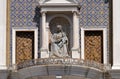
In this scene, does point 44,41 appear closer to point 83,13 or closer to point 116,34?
point 83,13

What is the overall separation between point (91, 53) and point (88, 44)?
363 mm

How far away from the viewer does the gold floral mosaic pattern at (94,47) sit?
21.2m

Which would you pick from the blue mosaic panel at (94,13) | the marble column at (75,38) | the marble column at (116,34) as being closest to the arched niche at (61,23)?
the marble column at (75,38)

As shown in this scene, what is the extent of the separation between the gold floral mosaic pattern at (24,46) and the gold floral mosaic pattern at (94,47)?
82.1 inches

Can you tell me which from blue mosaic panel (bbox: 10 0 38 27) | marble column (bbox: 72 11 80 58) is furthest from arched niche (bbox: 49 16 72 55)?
blue mosaic panel (bbox: 10 0 38 27)

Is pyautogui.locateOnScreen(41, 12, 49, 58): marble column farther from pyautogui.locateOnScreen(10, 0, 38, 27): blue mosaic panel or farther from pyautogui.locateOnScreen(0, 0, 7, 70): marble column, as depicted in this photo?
pyautogui.locateOnScreen(0, 0, 7, 70): marble column

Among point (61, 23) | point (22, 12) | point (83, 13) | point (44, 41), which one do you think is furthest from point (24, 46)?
point (83, 13)

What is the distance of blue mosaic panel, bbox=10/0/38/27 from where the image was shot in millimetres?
21359

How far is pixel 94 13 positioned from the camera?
839 inches

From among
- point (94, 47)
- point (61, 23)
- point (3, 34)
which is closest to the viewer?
point (3, 34)

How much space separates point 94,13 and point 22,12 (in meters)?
2.73

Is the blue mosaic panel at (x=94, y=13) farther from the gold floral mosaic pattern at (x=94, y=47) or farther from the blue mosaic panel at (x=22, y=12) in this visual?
the blue mosaic panel at (x=22, y=12)

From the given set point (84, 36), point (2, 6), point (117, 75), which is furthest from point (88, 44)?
point (2, 6)

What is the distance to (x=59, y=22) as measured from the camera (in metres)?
21.4
